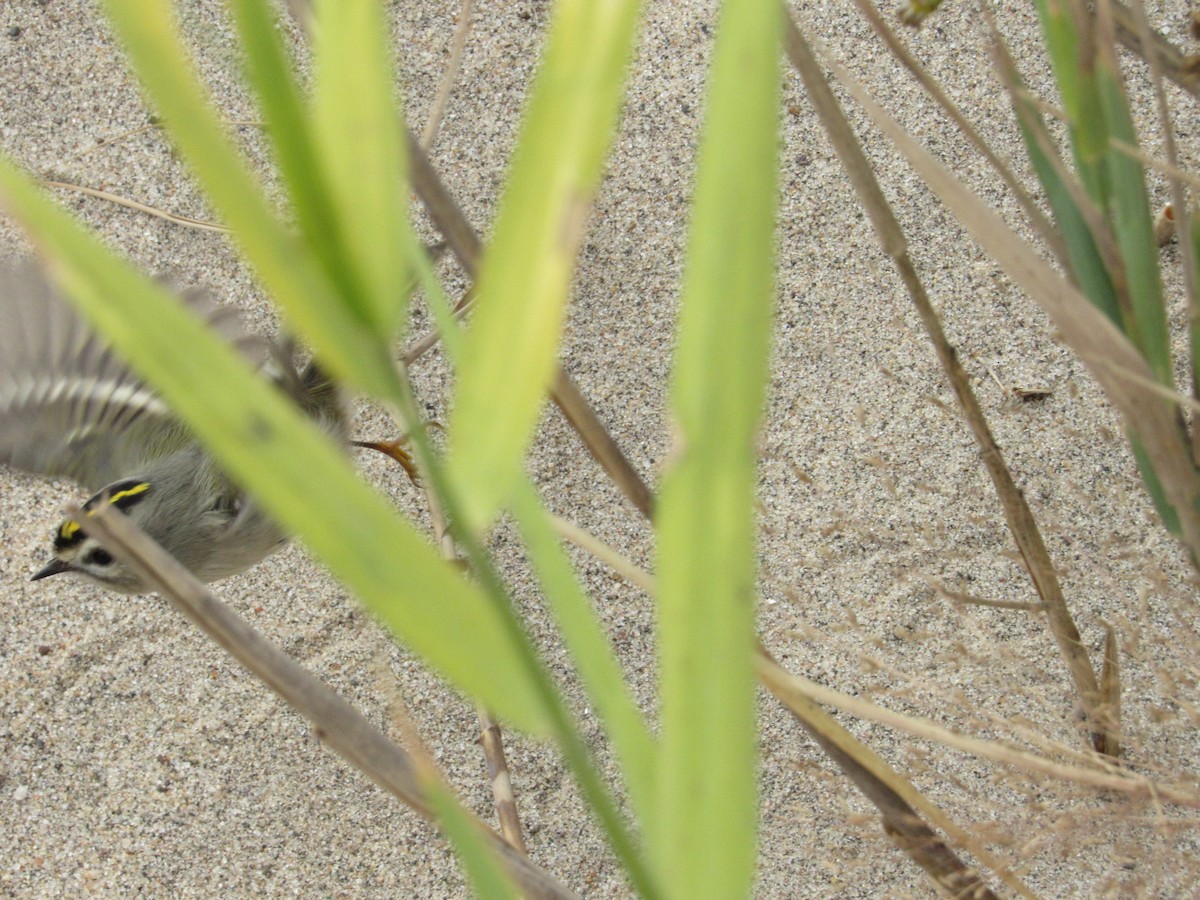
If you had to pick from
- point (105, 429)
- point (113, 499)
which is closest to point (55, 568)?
point (113, 499)

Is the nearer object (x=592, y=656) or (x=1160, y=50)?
(x=592, y=656)

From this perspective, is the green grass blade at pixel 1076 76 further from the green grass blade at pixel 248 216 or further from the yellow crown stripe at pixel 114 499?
the yellow crown stripe at pixel 114 499

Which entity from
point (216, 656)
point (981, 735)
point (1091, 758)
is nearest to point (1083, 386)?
point (981, 735)

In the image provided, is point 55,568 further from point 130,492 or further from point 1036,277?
point 1036,277

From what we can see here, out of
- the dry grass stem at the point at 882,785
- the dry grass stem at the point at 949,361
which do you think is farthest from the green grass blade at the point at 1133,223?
the dry grass stem at the point at 882,785

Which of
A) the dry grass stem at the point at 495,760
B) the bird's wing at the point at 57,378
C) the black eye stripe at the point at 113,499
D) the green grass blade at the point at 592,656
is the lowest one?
the dry grass stem at the point at 495,760

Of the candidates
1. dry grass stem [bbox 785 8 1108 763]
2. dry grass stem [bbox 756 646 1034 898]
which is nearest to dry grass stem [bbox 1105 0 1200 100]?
dry grass stem [bbox 785 8 1108 763]

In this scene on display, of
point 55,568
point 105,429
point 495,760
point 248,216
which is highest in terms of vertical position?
point 248,216
